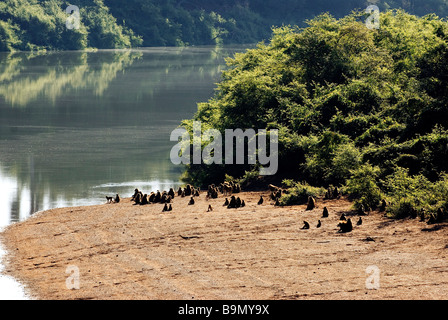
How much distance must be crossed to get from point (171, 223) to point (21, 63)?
108047 millimetres

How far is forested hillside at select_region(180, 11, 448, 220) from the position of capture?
3225 cm

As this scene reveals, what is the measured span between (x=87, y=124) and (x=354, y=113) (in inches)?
1464

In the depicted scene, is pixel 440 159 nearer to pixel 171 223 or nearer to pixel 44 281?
pixel 171 223

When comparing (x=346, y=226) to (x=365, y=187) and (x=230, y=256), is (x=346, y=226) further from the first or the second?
(x=230, y=256)

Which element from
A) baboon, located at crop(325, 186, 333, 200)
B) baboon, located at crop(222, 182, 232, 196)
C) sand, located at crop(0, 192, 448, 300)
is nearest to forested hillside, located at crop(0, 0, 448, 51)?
baboon, located at crop(222, 182, 232, 196)

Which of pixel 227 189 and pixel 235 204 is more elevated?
pixel 227 189

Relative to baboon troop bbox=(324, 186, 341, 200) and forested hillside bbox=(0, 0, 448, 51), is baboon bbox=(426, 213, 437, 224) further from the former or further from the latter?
forested hillside bbox=(0, 0, 448, 51)

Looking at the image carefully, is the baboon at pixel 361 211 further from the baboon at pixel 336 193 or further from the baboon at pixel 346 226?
the baboon at pixel 336 193

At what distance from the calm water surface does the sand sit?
8681 millimetres

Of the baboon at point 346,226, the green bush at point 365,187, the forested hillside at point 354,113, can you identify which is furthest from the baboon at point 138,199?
Result: the baboon at point 346,226

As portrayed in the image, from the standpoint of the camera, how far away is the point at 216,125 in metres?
46.7

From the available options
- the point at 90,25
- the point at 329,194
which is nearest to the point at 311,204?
the point at 329,194

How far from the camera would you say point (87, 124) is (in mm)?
72000
